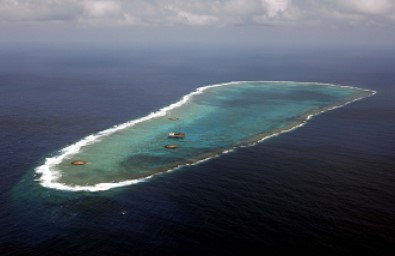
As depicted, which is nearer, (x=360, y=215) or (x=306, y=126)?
(x=360, y=215)

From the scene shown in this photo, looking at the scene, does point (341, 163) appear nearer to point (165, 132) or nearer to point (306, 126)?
point (306, 126)

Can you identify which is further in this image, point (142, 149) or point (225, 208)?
point (142, 149)

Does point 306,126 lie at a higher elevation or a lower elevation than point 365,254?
higher

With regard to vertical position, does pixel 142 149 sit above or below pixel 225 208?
above

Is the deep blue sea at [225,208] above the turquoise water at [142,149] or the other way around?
the other way around

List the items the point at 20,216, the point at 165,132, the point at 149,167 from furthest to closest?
the point at 165,132 → the point at 149,167 → the point at 20,216

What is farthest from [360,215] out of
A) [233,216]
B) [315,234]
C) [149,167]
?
[149,167]

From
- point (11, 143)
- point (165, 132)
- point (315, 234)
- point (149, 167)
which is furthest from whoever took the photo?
point (165, 132)

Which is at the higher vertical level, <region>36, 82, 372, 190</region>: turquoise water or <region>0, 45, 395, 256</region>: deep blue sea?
<region>36, 82, 372, 190</region>: turquoise water

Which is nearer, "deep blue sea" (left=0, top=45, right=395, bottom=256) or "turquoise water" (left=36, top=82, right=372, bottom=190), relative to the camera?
"deep blue sea" (left=0, top=45, right=395, bottom=256)

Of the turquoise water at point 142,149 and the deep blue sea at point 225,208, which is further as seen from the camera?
the turquoise water at point 142,149
